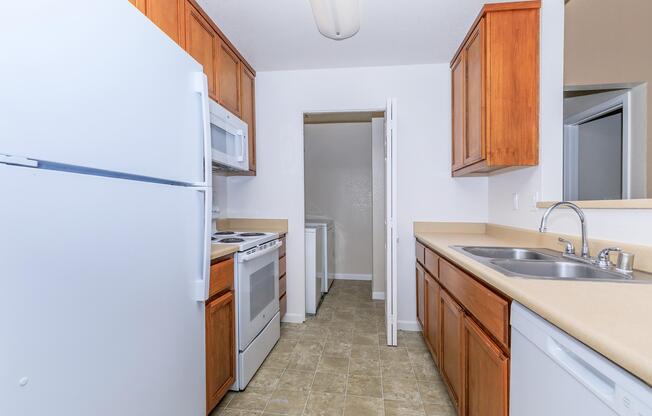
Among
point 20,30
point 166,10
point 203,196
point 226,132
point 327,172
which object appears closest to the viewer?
point 20,30

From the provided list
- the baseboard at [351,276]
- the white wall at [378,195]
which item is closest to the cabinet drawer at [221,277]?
the white wall at [378,195]

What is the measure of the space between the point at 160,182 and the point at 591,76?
8.58 feet

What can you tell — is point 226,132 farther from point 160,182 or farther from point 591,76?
point 591,76

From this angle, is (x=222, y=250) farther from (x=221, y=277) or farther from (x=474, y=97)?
(x=474, y=97)

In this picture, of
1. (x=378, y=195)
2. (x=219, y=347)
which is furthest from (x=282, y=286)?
(x=378, y=195)

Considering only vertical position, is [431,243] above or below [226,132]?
below

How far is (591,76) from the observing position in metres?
1.92

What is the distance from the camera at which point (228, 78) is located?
2.28 m

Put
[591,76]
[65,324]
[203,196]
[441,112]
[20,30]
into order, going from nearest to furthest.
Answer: [20,30] < [65,324] < [203,196] < [591,76] < [441,112]

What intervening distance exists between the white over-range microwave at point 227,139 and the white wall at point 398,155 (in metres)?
0.56

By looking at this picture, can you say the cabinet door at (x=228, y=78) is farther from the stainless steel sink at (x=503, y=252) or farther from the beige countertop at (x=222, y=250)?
the stainless steel sink at (x=503, y=252)

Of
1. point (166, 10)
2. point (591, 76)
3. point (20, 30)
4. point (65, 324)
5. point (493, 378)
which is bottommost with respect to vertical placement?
point (493, 378)

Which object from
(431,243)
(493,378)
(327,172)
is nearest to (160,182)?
(493,378)

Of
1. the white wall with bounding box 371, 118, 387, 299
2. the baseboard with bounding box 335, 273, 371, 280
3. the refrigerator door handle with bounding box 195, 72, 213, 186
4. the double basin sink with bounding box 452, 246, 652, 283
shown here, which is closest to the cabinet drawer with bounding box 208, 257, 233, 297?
the refrigerator door handle with bounding box 195, 72, 213, 186
